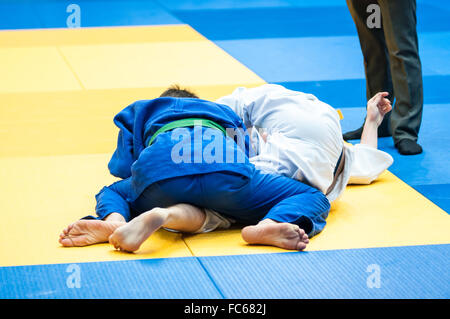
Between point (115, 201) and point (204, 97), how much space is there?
9.47 ft

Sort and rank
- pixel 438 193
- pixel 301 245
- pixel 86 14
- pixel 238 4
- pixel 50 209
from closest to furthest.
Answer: pixel 301 245, pixel 50 209, pixel 438 193, pixel 86 14, pixel 238 4

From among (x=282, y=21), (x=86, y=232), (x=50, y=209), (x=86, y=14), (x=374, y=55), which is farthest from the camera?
(x=86, y=14)

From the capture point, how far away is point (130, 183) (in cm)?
388

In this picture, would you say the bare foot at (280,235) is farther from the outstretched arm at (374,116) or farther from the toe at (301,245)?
the outstretched arm at (374,116)

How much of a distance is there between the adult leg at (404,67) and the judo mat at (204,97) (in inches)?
6.1

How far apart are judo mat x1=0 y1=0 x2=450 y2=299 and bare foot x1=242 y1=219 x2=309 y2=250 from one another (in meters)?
0.05

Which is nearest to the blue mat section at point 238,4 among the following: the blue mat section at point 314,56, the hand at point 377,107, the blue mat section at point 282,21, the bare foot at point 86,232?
the blue mat section at point 282,21

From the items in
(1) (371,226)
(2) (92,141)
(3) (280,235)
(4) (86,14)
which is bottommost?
(4) (86,14)

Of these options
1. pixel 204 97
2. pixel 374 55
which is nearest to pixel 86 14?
pixel 204 97

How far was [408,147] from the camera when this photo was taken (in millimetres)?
5391

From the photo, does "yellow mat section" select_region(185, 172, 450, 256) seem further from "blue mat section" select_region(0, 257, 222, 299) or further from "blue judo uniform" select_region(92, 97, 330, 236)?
"blue mat section" select_region(0, 257, 222, 299)

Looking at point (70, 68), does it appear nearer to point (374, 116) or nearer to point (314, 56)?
point (314, 56)

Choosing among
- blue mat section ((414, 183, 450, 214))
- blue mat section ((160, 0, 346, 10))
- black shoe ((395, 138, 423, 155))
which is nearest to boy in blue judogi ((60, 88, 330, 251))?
blue mat section ((414, 183, 450, 214))
